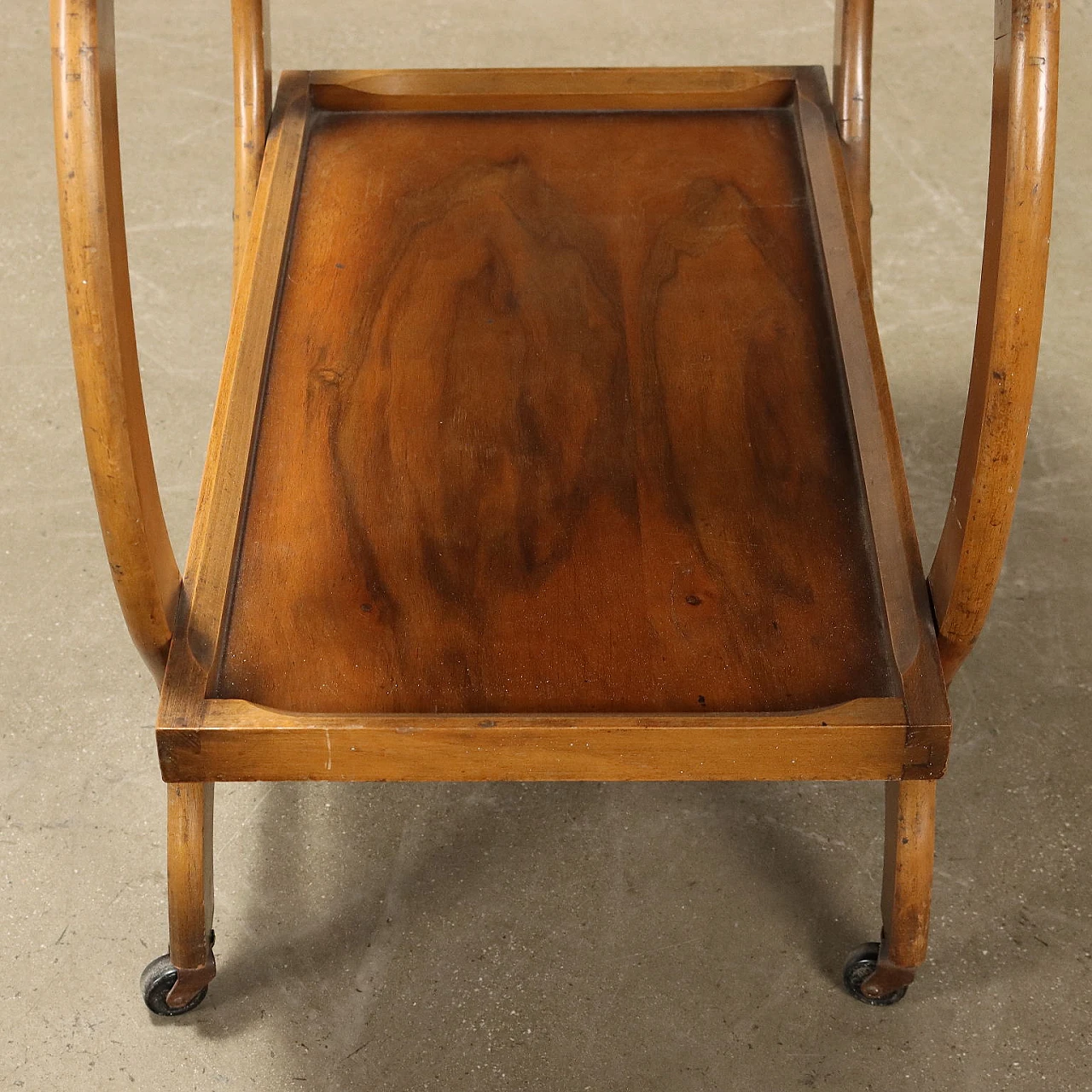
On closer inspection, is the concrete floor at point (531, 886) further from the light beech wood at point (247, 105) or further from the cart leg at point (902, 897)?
the light beech wood at point (247, 105)

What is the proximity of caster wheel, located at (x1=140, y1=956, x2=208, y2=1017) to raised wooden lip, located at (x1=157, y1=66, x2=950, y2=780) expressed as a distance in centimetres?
26

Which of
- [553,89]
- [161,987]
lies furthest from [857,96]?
[161,987]

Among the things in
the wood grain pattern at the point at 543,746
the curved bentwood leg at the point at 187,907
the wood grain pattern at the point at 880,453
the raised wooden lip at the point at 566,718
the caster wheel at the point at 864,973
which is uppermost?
the wood grain pattern at the point at 880,453

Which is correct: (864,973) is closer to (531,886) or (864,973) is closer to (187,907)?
(531,886)

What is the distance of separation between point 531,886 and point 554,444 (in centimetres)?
37

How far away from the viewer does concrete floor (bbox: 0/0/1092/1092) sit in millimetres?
1158

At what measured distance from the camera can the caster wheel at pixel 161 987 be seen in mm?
1159

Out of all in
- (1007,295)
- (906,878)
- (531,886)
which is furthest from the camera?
(531,886)

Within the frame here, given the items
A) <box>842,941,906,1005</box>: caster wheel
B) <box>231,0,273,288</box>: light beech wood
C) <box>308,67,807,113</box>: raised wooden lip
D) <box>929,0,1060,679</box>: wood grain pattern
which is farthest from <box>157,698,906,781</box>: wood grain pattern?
<box>308,67,807,113</box>: raised wooden lip

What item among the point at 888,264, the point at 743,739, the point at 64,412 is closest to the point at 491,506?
the point at 743,739

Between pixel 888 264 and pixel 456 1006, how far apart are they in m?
1.08

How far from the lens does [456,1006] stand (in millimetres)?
1184

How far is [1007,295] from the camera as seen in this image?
33.0 inches

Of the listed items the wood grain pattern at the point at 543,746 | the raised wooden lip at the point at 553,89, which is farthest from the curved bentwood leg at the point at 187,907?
the raised wooden lip at the point at 553,89
